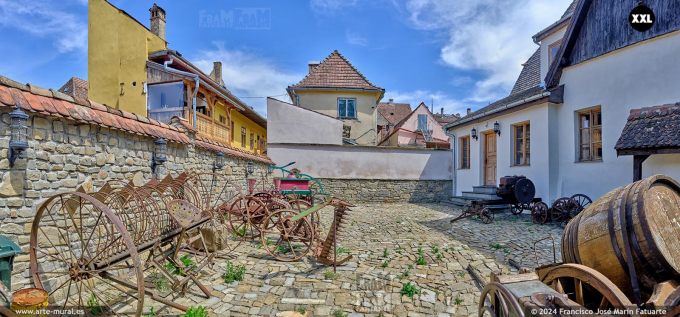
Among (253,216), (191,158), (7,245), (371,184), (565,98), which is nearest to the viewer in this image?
(7,245)

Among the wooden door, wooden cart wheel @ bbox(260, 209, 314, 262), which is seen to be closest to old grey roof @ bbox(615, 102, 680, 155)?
the wooden door

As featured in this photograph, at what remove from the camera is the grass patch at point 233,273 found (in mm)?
4451

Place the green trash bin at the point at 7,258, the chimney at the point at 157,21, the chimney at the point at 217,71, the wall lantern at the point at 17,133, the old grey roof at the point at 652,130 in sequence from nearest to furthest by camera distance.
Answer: the green trash bin at the point at 7,258 → the wall lantern at the point at 17,133 → the old grey roof at the point at 652,130 → the chimney at the point at 157,21 → the chimney at the point at 217,71

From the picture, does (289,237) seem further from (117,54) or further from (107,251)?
(117,54)

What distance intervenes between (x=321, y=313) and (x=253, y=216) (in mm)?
3295

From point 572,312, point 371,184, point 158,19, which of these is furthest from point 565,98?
point 158,19

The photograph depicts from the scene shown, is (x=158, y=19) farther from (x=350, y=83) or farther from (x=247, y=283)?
(x=247, y=283)

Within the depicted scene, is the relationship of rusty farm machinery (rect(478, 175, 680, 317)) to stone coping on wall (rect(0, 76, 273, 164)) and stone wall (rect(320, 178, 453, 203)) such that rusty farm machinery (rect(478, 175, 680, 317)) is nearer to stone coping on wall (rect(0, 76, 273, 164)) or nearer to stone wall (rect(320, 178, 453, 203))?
stone coping on wall (rect(0, 76, 273, 164))

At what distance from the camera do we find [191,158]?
22.9 ft

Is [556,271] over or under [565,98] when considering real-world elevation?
under

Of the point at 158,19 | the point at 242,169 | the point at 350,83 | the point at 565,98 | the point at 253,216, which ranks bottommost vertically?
the point at 253,216

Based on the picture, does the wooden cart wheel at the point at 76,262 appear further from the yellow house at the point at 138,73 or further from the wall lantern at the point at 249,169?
the yellow house at the point at 138,73

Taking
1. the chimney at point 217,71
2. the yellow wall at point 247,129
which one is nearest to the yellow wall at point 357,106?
the yellow wall at point 247,129

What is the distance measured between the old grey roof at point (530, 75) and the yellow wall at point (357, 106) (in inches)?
322
